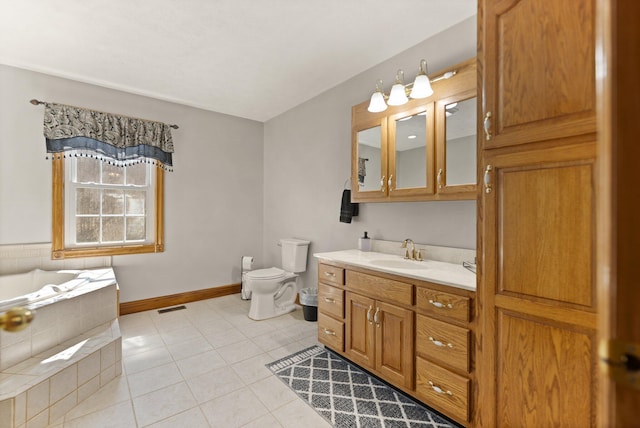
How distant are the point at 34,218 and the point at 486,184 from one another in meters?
3.89

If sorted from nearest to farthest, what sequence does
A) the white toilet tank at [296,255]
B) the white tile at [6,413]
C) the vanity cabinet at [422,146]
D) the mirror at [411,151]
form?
1. the white tile at [6,413]
2. the vanity cabinet at [422,146]
3. the mirror at [411,151]
4. the white toilet tank at [296,255]

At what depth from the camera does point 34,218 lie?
2863mm

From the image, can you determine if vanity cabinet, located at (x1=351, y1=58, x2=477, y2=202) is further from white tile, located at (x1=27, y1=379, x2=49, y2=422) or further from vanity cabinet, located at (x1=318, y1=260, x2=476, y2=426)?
white tile, located at (x1=27, y1=379, x2=49, y2=422)

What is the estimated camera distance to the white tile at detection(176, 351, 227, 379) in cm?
219

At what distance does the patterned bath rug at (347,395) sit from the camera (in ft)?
5.54

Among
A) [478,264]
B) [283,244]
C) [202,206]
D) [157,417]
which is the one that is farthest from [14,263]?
[478,264]

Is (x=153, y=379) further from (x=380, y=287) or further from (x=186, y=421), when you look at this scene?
(x=380, y=287)

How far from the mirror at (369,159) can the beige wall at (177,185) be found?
7.32ft

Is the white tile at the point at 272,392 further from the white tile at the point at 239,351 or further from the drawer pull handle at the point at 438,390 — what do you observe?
the drawer pull handle at the point at 438,390

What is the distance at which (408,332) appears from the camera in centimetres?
176

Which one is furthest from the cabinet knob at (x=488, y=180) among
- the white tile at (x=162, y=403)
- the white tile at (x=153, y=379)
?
the white tile at (x=153, y=379)

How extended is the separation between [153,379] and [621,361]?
257 cm

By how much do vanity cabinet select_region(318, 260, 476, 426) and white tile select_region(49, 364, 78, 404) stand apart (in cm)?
170

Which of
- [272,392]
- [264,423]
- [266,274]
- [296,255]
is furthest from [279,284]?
[264,423]
